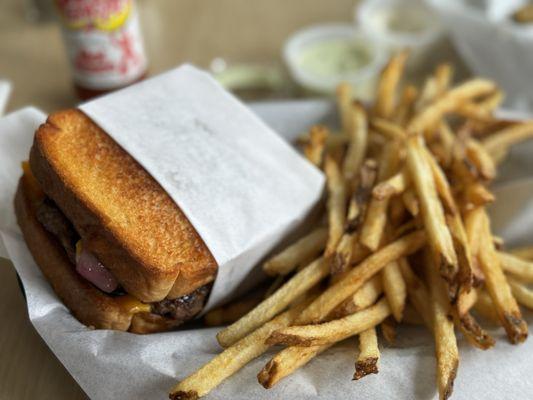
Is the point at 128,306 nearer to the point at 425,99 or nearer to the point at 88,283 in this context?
the point at 88,283

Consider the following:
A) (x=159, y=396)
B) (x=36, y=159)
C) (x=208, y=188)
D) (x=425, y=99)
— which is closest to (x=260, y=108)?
(x=425, y=99)

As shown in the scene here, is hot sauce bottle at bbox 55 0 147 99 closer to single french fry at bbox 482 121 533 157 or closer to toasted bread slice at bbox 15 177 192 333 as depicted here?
toasted bread slice at bbox 15 177 192 333

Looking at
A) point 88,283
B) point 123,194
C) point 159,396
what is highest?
point 123,194

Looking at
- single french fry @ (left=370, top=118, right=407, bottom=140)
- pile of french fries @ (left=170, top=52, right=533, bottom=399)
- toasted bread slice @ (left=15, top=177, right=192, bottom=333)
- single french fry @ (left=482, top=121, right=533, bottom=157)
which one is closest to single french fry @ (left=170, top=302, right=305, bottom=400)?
pile of french fries @ (left=170, top=52, right=533, bottom=399)

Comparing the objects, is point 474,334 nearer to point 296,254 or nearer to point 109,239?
point 296,254

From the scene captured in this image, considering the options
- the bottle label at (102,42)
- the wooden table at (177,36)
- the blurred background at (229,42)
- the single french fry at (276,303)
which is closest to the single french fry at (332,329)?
the single french fry at (276,303)

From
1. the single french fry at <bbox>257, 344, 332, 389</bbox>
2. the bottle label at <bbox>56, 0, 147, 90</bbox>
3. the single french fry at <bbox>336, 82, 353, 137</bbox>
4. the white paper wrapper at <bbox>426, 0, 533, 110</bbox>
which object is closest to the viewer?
the single french fry at <bbox>257, 344, 332, 389</bbox>

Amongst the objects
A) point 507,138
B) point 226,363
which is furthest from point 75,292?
point 507,138
